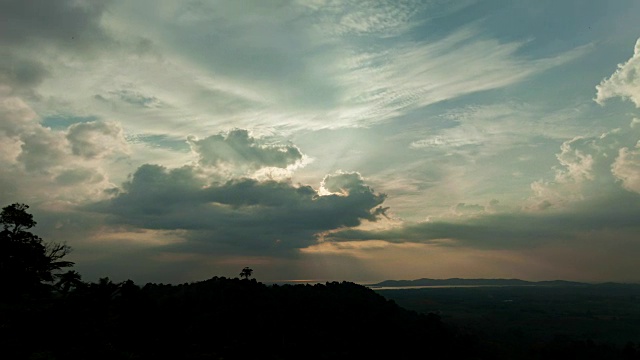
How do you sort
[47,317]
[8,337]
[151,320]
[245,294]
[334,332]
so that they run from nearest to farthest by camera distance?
1. [8,337]
2. [47,317]
3. [151,320]
4. [334,332]
5. [245,294]

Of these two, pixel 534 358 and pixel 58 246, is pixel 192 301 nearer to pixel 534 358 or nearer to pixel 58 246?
pixel 58 246

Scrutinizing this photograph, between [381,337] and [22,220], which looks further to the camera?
[381,337]

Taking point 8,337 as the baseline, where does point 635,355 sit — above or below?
below

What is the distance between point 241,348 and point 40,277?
3998 centimetres

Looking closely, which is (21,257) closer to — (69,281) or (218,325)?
(69,281)

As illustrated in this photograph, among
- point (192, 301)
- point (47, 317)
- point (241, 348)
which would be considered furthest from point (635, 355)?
point (47, 317)

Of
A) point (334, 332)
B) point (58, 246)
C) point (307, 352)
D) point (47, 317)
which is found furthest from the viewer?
point (334, 332)

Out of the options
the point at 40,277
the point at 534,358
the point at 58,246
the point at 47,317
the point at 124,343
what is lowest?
the point at 534,358

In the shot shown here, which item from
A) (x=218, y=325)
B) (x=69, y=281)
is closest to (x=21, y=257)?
(x=69, y=281)

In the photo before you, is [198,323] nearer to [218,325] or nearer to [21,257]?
[218,325]

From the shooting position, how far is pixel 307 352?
331ft

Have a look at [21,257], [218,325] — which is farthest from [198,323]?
[21,257]

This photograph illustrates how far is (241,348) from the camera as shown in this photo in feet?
271

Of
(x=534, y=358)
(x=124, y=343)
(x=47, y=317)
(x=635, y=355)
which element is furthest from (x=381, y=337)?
(x=47, y=317)
